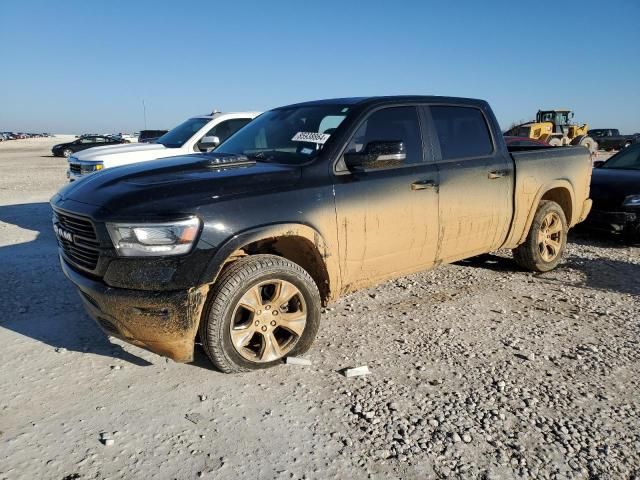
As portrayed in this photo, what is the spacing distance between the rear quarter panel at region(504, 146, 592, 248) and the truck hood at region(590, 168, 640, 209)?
1.32 meters

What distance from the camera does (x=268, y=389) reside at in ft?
10.4

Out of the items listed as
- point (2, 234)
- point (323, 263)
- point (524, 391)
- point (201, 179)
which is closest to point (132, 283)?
point (201, 179)

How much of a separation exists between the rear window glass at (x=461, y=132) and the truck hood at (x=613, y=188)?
3.15m

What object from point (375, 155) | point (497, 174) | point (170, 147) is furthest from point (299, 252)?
point (170, 147)

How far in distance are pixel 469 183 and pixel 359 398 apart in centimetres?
228

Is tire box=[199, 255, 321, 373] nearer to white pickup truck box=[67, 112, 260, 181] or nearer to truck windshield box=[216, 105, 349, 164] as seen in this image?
truck windshield box=[216, 105, 349, 164]

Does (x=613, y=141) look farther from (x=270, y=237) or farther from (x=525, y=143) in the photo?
(x=270, y=237)

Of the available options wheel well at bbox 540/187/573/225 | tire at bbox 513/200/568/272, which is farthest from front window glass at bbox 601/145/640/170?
tire at bbox 513/200/568/272

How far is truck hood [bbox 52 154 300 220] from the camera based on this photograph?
2990 millimetres

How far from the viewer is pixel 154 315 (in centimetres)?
296

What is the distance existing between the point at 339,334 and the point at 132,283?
5.67 feet

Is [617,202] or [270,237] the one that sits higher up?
[270,237]

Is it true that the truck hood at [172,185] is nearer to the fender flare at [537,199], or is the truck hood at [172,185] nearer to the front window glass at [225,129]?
the fender flare at [537,199]

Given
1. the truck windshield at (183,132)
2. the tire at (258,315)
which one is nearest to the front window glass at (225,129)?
the truck windshield at (183,132)
